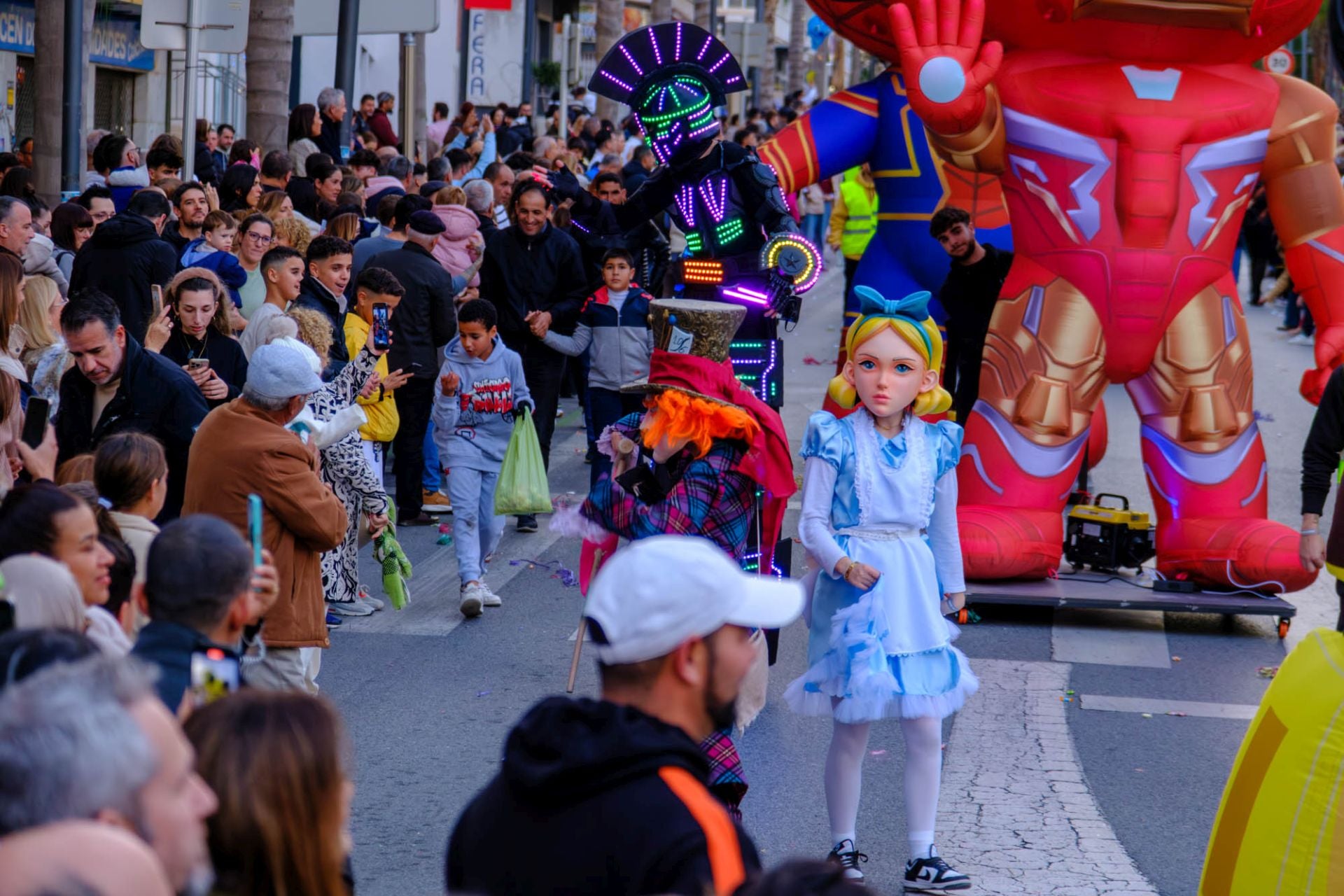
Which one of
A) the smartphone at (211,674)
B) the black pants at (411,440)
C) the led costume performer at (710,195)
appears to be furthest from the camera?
the black pants at (411,440)

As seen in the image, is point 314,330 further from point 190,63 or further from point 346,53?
point 346,53

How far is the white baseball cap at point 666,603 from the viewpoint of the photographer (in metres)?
2.66

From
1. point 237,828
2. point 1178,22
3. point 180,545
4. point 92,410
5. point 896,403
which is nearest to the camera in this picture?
point 237,828

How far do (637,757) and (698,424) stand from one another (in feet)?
9.58

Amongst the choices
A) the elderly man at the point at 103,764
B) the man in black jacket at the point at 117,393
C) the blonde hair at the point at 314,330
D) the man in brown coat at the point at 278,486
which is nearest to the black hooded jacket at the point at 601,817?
the elderly man at the point at 103,764

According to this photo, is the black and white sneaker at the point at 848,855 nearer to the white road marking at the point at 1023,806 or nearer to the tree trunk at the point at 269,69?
the white road marking at the point at 1023,806

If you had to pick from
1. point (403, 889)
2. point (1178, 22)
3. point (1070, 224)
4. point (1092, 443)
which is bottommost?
point (403, 889)

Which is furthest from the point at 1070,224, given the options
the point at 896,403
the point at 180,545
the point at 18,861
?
the point at 18,861

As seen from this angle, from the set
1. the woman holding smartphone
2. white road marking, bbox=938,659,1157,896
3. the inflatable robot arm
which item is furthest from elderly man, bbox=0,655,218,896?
the inflatable robot arm

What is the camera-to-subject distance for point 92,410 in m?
6.36

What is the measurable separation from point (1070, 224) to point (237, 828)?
21.3ft

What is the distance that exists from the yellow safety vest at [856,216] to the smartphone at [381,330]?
9.52m

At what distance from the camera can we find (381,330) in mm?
8125

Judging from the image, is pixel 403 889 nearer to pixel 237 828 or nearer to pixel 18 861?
pixel 237 828
